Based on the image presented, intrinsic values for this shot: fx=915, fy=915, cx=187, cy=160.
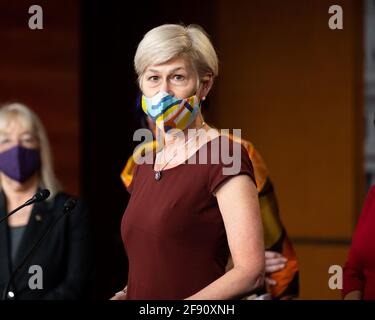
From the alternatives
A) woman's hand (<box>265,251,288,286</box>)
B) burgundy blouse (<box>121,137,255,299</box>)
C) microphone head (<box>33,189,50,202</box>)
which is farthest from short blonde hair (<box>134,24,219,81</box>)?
woman's hand (<box>265,251,288,286</box>)

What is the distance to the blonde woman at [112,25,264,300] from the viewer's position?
6.05 ft

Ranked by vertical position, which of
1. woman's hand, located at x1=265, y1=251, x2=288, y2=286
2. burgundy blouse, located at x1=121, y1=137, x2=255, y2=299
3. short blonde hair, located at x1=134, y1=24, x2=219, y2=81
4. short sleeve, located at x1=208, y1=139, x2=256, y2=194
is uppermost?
short blonde hair, located at x1=134, y1=24, x2=219, y2=81

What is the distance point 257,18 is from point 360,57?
0.60 meters

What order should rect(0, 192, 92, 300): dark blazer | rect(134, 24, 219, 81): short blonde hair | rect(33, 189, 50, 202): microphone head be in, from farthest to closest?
rect(0, 192, 92, 300): dark blazer → rect(33, 189, 50, 202): microphone head → rect(134, 24, 219, 81): short blonde hair

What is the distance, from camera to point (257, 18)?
4898 millimetres

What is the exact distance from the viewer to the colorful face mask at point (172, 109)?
1997mm

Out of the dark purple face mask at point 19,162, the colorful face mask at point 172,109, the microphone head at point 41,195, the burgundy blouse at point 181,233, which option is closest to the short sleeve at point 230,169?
the burgundy blouse at point 181,233

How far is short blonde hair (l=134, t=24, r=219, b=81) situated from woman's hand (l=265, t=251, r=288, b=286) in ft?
3.25

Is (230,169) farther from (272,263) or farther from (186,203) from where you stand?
(272,263)

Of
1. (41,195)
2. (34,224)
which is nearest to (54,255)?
(34,224)

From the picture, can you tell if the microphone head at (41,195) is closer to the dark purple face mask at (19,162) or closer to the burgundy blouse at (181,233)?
the burgundy blouse at (181,233)

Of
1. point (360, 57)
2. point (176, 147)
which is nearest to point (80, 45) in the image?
point (360, 57)

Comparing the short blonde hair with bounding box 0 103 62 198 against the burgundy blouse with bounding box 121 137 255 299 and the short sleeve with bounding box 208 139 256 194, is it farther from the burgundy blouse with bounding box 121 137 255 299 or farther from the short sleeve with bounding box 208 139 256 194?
the short sleeve with bounding box 208 139 256 194
